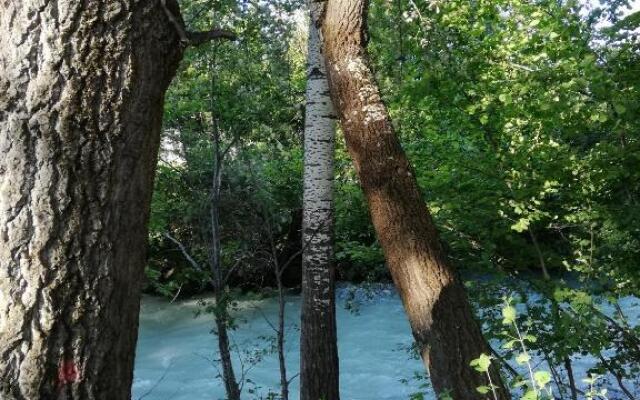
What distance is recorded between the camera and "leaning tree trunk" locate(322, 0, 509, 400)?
9.02ft

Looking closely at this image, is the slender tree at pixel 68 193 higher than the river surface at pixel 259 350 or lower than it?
higher

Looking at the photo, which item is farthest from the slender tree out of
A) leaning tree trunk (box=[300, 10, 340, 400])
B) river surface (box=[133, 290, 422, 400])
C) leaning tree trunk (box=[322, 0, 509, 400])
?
river surface (box=[133, 290, 422, 400])

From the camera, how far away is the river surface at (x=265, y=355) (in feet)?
27.9

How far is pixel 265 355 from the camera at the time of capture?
23.8ft

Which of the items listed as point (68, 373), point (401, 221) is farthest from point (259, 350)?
point (68, 373)

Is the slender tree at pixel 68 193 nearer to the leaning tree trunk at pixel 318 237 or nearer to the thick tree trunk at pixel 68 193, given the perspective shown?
the thick tree trunk at pixel 68 193

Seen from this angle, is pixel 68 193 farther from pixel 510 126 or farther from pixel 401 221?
pixel 510 126

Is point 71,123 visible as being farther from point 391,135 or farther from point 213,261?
point 213,261

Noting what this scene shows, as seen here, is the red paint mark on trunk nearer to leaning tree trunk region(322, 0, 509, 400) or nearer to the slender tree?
the slender tree

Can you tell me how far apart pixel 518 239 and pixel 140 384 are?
648 centimetres

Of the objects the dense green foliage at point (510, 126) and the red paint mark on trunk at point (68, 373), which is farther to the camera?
the dense green foliage at point (510, 126)

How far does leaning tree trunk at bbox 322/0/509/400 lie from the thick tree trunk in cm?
161

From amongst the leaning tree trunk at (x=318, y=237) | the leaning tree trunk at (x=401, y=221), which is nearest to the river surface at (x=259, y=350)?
the leaning tree trunk at (x=318, y=237)

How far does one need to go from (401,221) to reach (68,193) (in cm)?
181
